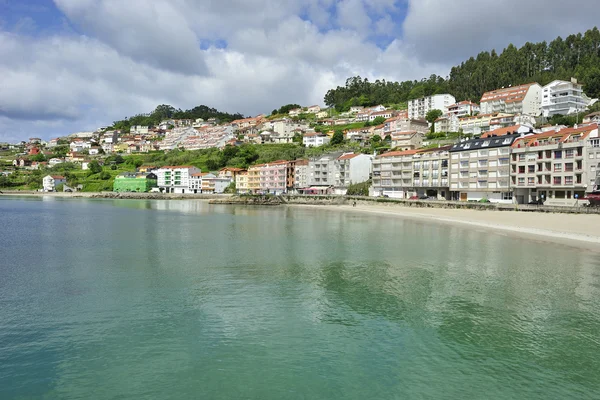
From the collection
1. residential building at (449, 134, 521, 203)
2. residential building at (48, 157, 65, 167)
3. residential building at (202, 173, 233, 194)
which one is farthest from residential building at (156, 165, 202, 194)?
residential building at (449, 134, 521, 203)

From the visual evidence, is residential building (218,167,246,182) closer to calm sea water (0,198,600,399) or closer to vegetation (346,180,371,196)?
vegetation (346,180,371,196)

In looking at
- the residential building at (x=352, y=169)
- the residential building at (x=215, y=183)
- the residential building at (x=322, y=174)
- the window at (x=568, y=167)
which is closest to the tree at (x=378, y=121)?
the residential building at (x=322, y=174)

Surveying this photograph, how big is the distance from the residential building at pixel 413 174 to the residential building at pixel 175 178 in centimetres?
6418

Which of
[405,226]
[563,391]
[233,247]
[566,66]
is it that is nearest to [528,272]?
[563,391]

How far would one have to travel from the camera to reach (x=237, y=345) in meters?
10.8

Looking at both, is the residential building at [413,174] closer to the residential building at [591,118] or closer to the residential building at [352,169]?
the residential building at [352,169]

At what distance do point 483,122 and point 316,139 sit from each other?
4810cm

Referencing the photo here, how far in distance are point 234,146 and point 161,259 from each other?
370 ft

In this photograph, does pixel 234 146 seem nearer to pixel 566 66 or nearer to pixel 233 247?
pixel 566 66

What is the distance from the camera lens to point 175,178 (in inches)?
4904

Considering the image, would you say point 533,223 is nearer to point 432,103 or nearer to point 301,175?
point 301,175

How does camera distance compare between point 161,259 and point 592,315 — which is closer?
point 592,315

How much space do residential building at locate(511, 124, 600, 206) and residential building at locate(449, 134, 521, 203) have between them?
4.69 ft

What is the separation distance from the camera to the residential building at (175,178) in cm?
12200
